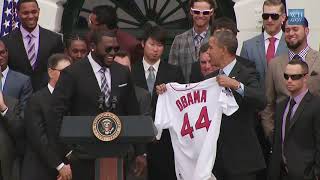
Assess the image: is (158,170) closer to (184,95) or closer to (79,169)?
(184,95)

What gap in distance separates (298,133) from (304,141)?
0.09 metres

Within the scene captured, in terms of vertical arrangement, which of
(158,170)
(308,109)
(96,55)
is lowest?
(158,170)

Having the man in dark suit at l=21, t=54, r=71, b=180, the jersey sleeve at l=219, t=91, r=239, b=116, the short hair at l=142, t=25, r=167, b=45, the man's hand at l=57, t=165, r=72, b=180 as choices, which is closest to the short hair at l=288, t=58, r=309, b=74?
the jersey sleeve at l=219, t=91, r=239, b=116

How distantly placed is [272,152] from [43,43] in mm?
2634

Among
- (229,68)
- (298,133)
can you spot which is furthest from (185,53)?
(298,133)

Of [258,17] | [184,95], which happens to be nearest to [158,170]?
[184,95]

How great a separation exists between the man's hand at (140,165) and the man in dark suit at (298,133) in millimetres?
1164

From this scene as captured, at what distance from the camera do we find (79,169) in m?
7.46

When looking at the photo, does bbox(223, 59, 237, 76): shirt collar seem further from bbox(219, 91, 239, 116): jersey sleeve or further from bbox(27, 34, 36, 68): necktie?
bbox(27, 34, 36, 68): necktie

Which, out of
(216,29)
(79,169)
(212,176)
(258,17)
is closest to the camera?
(79,169)

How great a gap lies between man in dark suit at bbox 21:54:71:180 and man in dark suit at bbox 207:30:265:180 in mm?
1437

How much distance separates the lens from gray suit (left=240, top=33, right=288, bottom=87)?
8.95 metres

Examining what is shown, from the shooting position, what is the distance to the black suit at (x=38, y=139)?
810cm

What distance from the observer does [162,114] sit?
8438mm
